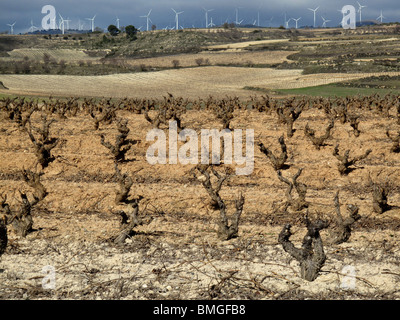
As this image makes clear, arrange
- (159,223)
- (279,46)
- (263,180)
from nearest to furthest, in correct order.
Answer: (159,223), (263,180), (279,46)

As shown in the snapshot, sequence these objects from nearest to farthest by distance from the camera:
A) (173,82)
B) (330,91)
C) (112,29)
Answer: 1. (330,91)
2. (173,82)
3. (112,29)

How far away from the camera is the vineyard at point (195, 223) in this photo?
698 centimetres

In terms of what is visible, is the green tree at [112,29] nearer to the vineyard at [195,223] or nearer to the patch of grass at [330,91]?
the patch of grass at [330,91]

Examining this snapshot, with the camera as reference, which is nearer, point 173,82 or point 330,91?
point 330,91

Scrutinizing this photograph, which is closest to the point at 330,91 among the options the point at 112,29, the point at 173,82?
the point at 173,82

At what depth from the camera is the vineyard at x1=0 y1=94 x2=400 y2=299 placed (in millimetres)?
6980

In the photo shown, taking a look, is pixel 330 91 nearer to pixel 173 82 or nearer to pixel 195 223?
pixel 173 82

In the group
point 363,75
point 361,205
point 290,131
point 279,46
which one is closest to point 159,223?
point 361,205

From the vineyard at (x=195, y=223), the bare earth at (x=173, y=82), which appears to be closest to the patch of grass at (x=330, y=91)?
the bare earth at (x=173, y=82)

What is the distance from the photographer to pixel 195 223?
1010 cm

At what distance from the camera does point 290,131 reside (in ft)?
59.5

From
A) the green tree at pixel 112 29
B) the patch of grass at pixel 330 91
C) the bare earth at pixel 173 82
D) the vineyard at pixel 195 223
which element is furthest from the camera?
the green tree at pixel 112 29
